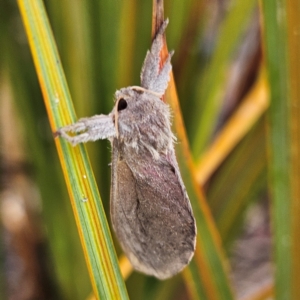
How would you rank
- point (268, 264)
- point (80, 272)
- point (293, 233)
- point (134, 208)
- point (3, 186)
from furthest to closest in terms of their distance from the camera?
point (268, 264), point (3, 186), point (80, 272), point (293, 233), point (134, 208)

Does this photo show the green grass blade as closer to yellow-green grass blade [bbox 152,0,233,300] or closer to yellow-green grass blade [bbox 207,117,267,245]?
yellow-green grass blade [bbox 152,0,233,300]

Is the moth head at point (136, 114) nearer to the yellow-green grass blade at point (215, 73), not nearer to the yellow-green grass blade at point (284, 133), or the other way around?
the yellow-green grass blade at point (284, 133)

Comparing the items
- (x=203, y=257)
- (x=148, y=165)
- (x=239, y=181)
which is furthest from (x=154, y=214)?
(x=239, y=181)

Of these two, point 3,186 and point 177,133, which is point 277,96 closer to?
point 177,133

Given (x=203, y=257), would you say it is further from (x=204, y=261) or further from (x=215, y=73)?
(x=215, y=73)

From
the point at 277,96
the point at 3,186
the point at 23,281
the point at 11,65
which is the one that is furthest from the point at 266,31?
the point at 23,281

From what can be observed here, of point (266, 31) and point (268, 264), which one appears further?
point (268, 264)
